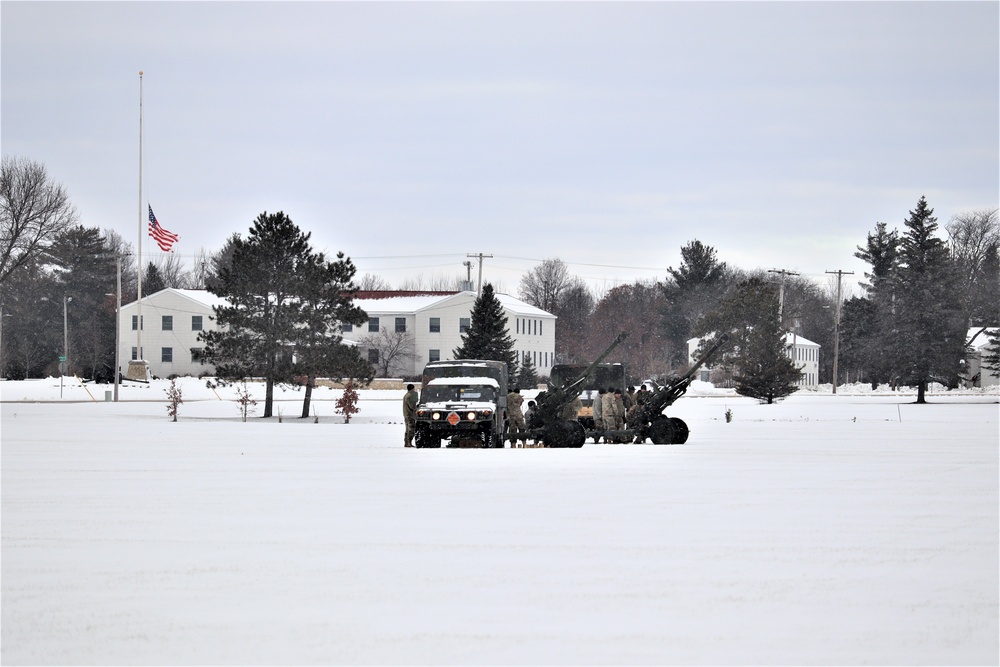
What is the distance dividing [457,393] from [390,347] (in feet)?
218

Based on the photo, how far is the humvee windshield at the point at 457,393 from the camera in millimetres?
31234

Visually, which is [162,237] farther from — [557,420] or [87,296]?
[557,420]

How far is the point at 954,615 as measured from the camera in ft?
34.1

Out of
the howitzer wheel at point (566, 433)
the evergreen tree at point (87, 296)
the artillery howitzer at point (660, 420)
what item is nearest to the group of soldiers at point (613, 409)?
the artillery howitzer at point (660, 420)

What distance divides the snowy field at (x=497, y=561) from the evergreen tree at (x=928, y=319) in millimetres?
49044

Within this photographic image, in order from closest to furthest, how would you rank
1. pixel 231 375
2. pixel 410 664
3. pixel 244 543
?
1. pixel 410 664
2. pixel 244 543
3. pixel 231 375

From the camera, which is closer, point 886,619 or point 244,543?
point 886,619

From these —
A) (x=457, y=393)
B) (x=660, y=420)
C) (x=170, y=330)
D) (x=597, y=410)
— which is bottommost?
(x=660, y=420)

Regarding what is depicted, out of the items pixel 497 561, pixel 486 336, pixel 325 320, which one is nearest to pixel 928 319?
pixel 486 336

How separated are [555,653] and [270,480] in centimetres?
1277

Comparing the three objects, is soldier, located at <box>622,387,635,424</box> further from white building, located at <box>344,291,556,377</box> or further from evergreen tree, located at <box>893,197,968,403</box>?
white building, located at <box>344,291,556,377</box>

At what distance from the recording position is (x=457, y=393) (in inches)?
1240

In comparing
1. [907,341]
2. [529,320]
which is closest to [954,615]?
[907,341]

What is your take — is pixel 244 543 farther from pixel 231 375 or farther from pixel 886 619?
pixel 231 375
